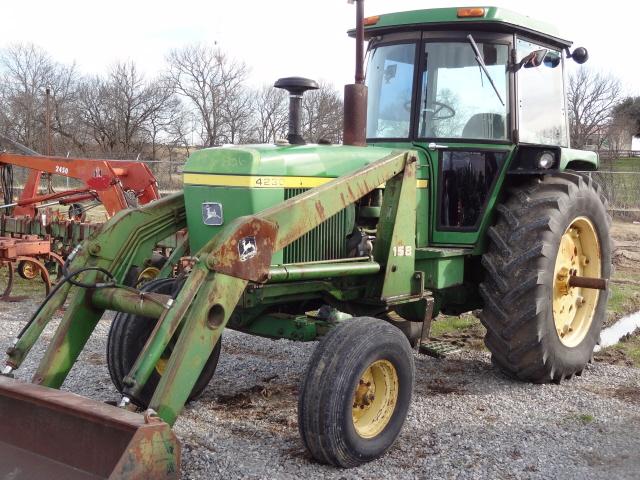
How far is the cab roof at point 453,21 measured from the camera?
16.8 feet

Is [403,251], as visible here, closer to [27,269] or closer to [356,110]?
[356,110]

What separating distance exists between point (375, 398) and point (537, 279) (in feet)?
5.10

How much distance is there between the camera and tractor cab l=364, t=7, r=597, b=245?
17.1 ft

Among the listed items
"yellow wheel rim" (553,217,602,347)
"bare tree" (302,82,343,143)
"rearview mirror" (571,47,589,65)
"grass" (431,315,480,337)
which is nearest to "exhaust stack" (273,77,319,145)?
"yellow wheel rim" (553,217,602,347)

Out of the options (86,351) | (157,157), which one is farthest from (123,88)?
(86,351)

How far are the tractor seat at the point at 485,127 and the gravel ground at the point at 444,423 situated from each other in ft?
5.95

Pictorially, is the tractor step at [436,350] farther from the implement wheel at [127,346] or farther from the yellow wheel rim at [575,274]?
the implement wheel at [127,346]

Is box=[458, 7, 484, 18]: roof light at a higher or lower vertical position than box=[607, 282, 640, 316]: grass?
higher

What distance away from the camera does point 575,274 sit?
577 centimetres

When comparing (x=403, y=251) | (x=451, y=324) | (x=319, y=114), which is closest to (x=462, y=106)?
(x=403, y=251)

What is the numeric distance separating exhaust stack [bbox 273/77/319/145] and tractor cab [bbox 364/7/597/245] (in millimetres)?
811

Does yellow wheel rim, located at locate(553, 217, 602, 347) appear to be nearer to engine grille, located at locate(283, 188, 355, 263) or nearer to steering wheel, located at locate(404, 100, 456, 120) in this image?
steering wheel, located at locate(404, 100, 456, 120)

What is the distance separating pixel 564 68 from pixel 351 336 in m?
3.50

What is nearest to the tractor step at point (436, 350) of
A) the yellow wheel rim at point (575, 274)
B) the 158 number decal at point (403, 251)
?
the 158 number decal at point (403, 251)
